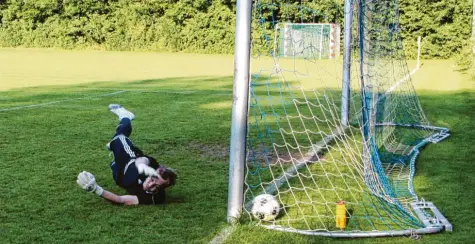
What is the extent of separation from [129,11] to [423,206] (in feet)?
109

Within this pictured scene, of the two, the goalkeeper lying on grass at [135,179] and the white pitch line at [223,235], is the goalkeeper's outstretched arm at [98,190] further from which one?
the white pitch line at [223,235]

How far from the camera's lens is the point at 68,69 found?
75.4 feet

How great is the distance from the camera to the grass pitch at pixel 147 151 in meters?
4.84

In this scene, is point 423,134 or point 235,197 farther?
point 423,134

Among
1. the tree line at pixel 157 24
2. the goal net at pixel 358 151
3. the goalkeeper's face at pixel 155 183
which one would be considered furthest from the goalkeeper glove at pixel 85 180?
the tree line at pixel 157 24

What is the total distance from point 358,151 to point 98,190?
3798mm

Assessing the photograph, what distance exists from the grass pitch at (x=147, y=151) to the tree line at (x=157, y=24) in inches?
590

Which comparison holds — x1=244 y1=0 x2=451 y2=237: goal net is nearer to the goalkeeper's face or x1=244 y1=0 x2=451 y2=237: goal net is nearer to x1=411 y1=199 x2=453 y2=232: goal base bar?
x1=411 y1=199 x2=453 y2=232: goal base bar

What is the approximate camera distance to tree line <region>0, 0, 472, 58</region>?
105 ft

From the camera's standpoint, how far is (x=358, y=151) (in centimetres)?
784

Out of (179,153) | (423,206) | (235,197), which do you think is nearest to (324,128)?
(179,153)

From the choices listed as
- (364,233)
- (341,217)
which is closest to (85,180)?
(341,217)

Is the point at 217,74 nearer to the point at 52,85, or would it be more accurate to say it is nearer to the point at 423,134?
the point at 52,85

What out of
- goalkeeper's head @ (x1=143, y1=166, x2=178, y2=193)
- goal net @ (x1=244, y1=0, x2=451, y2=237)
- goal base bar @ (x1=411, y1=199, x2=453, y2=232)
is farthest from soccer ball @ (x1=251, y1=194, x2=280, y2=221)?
goal base bar @ (x1=411, y1=199, x2=453, y2=232)
